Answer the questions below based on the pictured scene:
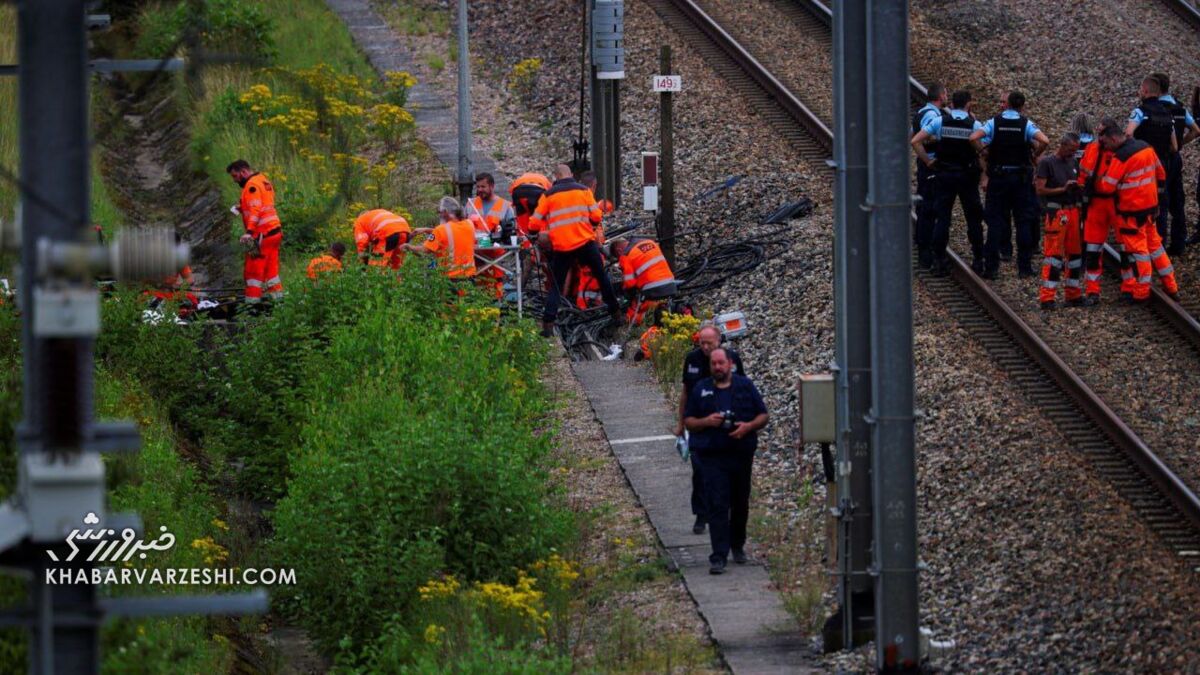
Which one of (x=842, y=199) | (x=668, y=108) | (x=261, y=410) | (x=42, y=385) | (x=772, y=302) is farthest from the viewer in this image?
(x=668, y=108)

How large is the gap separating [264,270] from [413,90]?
29.9 feet

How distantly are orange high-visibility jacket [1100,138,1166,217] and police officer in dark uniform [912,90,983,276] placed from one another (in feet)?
4.69

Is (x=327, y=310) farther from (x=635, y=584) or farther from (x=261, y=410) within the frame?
(x=635, y=584)

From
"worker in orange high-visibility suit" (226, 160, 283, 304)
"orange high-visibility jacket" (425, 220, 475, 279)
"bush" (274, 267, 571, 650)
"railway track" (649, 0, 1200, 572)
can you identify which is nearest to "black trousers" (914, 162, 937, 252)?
"railway track" (649, 0, 1200, 572)

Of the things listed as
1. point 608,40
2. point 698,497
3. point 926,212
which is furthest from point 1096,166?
point 608,40

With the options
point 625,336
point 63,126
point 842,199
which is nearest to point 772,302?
point 625,336

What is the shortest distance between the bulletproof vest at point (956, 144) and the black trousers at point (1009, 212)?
28 centimetres

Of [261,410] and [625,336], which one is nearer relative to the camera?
[261,410]

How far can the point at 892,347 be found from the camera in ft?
33.7

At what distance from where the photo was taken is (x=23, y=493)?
5758mm

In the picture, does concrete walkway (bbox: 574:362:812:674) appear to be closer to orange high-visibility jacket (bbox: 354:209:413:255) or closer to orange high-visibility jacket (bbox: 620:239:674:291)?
orange high-visibility jacket (bbox: 620:239:674:291)

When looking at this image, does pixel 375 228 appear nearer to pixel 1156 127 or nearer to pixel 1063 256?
pixel 1063 256

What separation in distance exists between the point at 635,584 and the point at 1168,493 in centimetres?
361

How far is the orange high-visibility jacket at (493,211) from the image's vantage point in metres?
19.2
